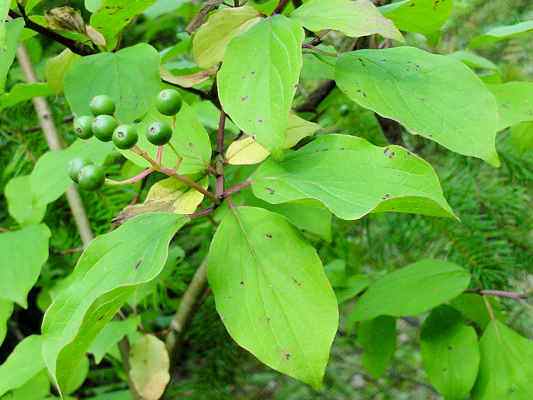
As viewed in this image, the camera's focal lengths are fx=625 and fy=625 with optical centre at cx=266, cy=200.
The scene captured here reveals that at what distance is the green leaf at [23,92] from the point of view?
2.35 ft

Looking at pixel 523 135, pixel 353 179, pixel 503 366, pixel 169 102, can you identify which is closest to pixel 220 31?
pixel 169 102

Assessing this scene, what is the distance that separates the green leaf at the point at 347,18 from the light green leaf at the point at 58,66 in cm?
28

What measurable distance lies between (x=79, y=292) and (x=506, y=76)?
2.74 feet

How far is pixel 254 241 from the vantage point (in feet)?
1.66

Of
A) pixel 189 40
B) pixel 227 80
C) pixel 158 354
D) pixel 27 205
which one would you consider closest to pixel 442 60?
pixel 227 80

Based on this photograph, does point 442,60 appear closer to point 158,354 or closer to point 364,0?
point 364,0

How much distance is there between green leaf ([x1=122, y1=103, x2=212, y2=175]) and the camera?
1.89 feet

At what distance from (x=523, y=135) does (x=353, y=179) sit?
37 centimetres

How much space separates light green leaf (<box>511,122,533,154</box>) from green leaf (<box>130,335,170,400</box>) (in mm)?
522

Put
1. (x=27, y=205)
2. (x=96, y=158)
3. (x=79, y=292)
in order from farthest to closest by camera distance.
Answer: (x=27, y=205)
(x=96, y=158)
(x=79, y=292)

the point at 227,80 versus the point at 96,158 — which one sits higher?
the point at 227,80

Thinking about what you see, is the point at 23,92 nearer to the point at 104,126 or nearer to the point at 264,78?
the point at 104,126

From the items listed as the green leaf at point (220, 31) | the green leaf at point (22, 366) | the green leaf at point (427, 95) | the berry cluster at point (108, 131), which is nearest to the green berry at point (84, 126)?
the berry cluster at point (108, 131)

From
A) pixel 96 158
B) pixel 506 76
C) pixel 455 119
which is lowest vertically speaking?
pixel 506 76
